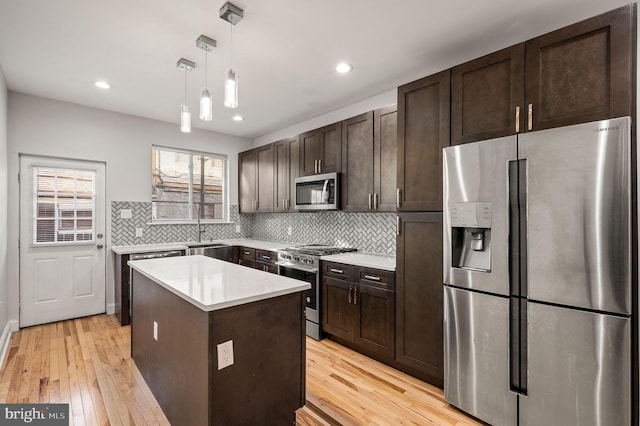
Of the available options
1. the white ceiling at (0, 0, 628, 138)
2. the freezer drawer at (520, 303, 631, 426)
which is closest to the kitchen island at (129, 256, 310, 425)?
the freezer drawer at (520, 303, 631, 426)

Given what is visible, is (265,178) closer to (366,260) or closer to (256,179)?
(256,179)

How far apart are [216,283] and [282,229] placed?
323 cm

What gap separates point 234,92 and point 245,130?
3444mm

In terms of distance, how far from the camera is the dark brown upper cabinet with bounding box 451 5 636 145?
1641 millimetres

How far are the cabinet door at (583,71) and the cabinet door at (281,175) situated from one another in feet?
10.0

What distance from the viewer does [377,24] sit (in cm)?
225

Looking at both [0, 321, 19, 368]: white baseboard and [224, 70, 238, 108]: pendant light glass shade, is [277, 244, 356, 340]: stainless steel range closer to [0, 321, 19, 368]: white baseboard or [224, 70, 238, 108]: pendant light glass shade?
[224, 70, 238, 108]: pendant light glass shade

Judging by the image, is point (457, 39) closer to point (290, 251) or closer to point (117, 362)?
point (290, 251)

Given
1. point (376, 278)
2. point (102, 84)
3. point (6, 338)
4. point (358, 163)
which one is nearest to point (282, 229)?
point (358, 163)

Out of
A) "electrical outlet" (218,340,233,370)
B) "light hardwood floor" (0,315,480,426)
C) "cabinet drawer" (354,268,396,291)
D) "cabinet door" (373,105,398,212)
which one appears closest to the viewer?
"electrical outlet" (218,340,233,370)

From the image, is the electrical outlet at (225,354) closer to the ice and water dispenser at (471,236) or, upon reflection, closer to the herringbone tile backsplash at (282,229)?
the ice and water dispenser at (471,236)

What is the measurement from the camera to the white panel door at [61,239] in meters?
3.67

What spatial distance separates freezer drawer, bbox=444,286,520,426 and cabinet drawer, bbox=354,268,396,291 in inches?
22.6

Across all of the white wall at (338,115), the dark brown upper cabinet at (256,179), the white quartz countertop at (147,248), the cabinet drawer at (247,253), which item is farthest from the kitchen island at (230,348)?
the dark brown upper cabinet at (256,179)
